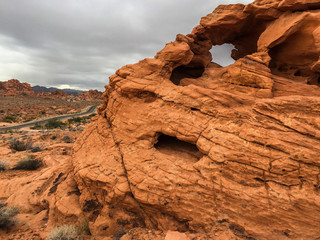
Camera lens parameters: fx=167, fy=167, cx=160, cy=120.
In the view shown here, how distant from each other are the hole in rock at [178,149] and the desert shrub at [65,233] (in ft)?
13.5

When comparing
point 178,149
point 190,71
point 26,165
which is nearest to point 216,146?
point 178,149

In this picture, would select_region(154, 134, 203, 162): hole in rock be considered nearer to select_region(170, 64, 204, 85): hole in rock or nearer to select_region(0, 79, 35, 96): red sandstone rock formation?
select_region(170, 64, 204, 85): hole in rock

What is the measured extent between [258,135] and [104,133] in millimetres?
6399

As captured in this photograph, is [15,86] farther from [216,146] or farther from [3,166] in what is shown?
[216,146]

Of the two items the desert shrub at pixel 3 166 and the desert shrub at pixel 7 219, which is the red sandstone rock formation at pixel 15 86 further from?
the desert shrub at pixel 7 219

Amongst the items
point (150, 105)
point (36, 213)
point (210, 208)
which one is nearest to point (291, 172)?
point (210, 208)

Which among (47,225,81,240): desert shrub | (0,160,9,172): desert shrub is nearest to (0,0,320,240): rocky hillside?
(47,225,81,240): desert shrub

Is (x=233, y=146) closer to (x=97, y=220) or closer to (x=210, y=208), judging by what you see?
(x=210, y=208)

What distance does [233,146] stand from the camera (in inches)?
207

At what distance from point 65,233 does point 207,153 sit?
18.0ft

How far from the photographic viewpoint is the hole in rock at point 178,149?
6.27m

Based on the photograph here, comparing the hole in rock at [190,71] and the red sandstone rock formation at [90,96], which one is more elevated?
the red sandstone rock formation at [90,96]

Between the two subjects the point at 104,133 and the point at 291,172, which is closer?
the point at 291,172

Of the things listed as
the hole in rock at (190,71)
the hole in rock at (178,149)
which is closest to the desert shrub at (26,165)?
the hole in rock at (178,149)
